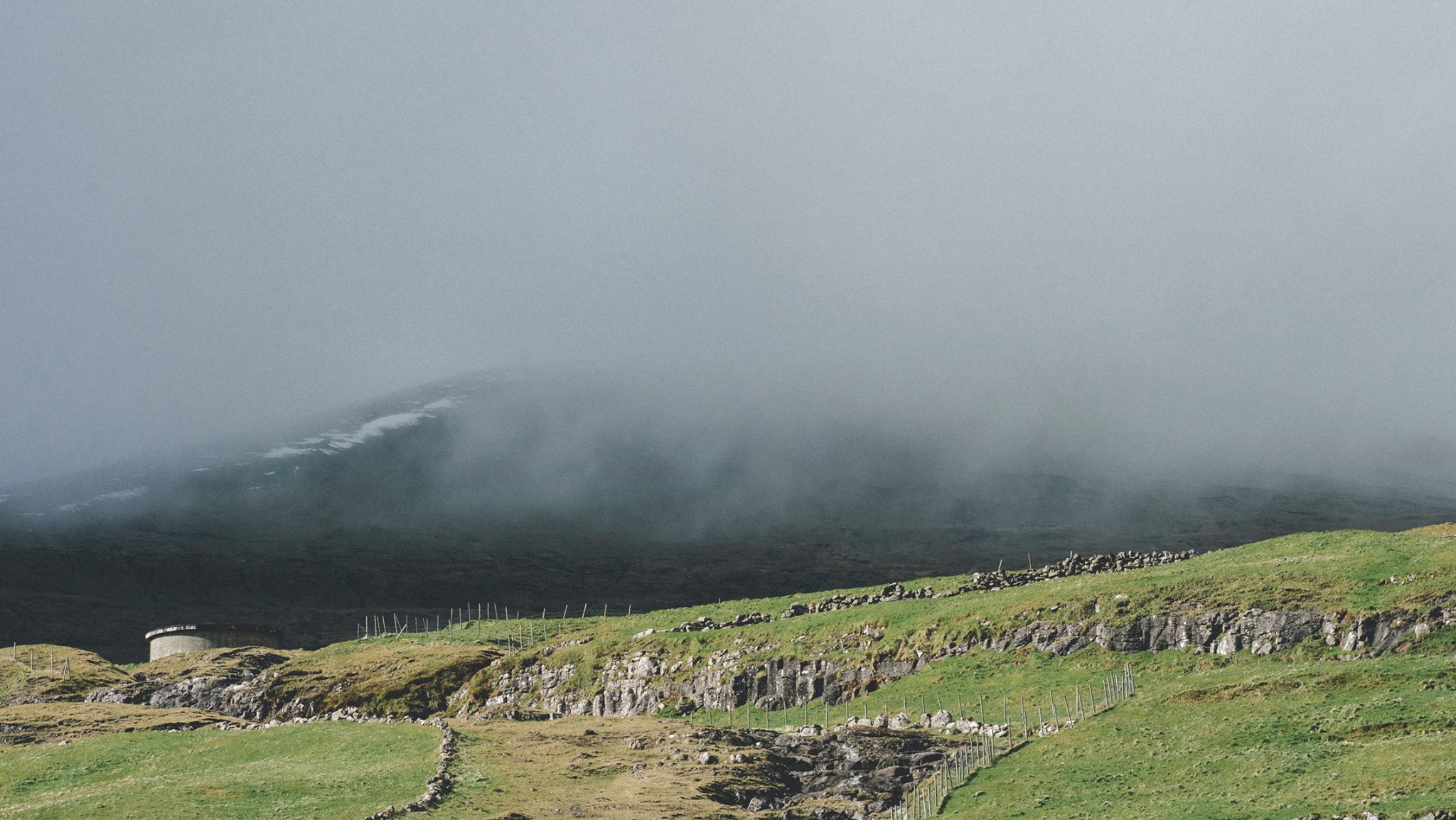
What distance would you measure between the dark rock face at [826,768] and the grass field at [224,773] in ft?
48.6

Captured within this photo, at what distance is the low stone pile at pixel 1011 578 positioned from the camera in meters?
89.4

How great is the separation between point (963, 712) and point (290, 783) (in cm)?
3562

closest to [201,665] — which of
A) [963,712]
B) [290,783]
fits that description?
[290,783]

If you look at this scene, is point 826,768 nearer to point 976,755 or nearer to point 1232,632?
point 976,755

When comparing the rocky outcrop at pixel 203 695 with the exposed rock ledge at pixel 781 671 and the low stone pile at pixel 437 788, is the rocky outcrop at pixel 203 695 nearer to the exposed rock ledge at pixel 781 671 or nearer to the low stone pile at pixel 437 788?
the exposed rock ledge at pixel 781 671

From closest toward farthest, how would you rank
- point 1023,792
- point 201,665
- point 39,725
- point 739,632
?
point 1023,792
point 39,725
point 739,632
point 201,665

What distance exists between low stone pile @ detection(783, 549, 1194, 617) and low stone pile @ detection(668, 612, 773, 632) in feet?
6.98

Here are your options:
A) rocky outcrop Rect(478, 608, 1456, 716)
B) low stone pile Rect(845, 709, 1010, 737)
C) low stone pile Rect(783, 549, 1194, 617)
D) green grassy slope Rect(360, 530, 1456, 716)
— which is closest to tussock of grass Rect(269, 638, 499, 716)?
green grassy slope Rect(360, 530, 1456, 716)

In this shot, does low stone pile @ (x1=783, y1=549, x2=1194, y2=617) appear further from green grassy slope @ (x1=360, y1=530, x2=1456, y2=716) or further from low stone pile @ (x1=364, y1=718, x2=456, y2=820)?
low stone pile @ (x1=364, y1=718, x2=456, y2=820)

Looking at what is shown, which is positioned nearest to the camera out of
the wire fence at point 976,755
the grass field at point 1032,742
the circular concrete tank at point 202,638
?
the grass field at point 1032,742

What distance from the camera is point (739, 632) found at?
88125 millimetres

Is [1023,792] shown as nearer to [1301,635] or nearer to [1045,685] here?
[1045,685]

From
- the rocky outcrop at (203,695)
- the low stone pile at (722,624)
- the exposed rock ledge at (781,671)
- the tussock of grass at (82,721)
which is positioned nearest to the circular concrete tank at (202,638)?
the rocky outcrop at (203,695)

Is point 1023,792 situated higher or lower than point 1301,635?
lower
